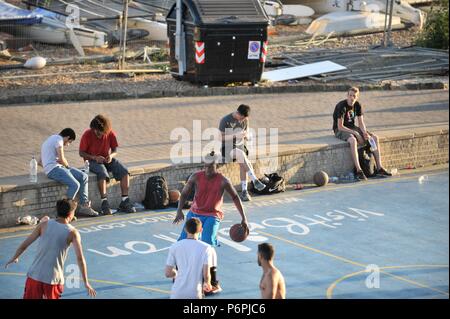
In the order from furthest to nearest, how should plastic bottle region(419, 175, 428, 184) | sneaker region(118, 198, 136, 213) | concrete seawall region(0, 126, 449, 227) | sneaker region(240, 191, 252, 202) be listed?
plastic bottle region(419, 175, 428, 184) → sneaker region(240, 191, 252, 202) → sneaker region(118, 198, 136, 213) → concrete seawall region(0, 126, 449, 227)

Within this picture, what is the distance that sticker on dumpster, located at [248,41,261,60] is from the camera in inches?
1055

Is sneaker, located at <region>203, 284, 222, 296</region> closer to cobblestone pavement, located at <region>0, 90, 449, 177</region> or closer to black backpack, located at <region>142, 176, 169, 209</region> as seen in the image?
black backpack, located at <region>142, 176, 169, 209</region>

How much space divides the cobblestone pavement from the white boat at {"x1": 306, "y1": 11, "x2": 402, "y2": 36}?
315 inches

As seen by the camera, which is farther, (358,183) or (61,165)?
(358,183)

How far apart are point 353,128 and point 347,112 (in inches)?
13.4

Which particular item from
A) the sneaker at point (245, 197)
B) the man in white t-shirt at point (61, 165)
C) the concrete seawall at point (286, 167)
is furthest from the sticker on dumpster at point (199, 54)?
the man in white t-shirt at point (61, 165)

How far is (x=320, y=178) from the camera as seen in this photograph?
68.9 feet

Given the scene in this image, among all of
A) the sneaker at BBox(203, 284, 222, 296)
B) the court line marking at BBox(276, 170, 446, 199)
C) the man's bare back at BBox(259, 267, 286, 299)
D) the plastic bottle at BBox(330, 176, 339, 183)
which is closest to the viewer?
the man's bare back at BBox(259, 267, 286, 299)

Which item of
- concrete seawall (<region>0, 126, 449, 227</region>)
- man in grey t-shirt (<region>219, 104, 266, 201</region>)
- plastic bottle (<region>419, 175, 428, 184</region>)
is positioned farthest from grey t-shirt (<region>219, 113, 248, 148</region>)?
plastic bottle (<region>419, 175, 428, 184</region>)

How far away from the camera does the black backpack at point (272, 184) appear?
20.1 m

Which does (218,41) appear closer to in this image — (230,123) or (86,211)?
(230,123)

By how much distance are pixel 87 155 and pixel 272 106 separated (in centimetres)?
767

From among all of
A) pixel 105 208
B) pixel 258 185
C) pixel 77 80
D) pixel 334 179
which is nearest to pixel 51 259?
pixel 105 208
